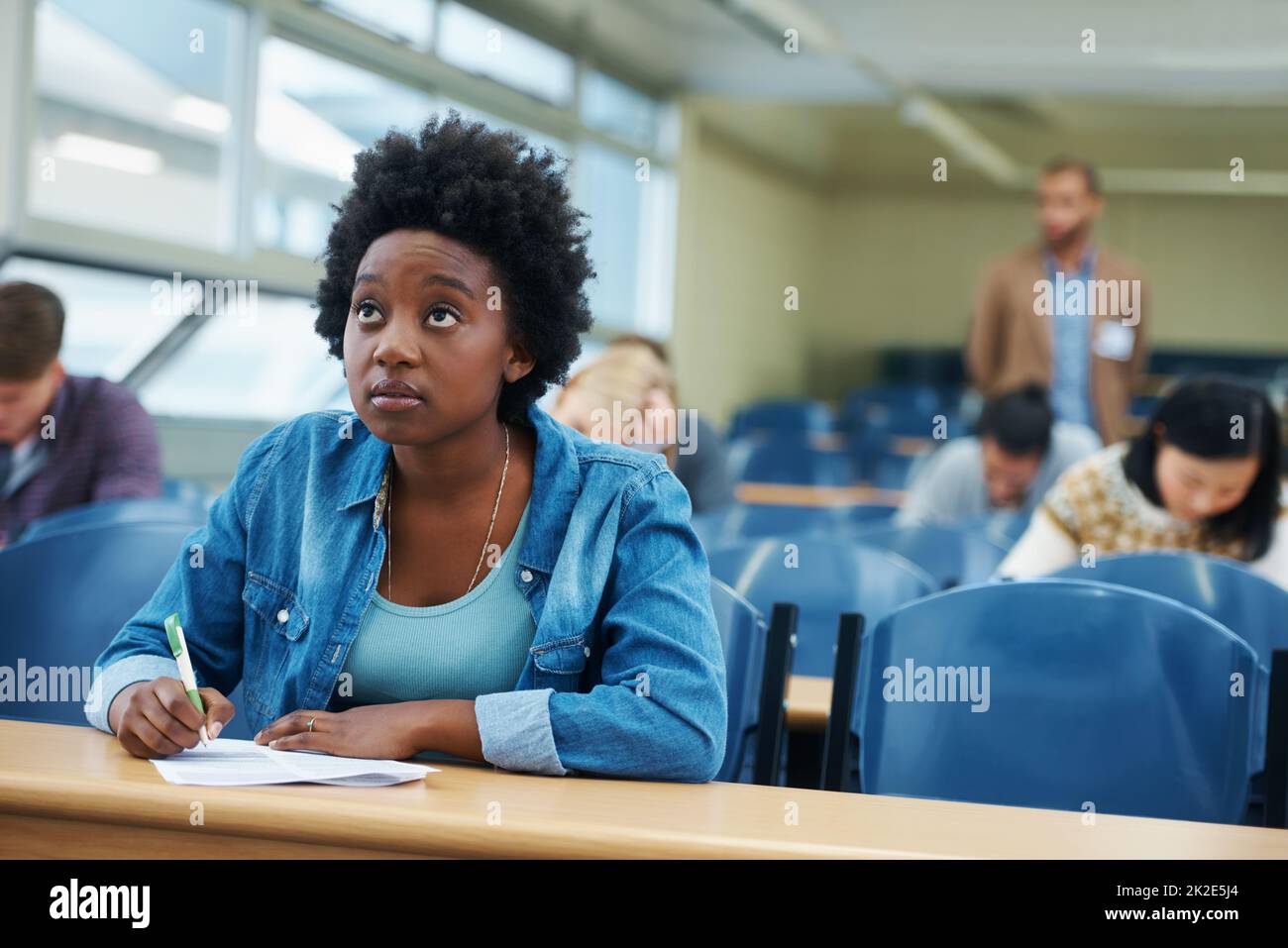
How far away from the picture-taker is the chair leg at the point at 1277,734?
1807 millimetres

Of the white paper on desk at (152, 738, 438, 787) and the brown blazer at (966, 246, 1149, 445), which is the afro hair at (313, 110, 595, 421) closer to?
the white paper on desk at (152, 738, 438, 787)

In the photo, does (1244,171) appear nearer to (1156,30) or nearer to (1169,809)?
(1156,30)

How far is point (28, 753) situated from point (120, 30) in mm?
4220

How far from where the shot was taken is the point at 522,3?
26.7ft

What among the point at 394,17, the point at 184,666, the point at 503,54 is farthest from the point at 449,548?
the point at 503,54

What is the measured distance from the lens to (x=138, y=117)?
5285mm

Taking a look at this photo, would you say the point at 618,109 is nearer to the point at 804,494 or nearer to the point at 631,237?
the point at 631,237

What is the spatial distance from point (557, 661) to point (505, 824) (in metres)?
0.38

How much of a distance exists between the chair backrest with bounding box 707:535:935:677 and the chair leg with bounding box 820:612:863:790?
2.35ft

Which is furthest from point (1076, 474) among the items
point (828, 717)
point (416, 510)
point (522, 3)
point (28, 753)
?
point (522, 3)

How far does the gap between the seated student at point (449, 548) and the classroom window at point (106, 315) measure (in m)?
3.53

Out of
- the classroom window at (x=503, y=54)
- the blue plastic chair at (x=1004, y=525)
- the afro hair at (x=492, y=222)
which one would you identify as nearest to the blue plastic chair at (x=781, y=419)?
the classroom window at (x=503, y=54)

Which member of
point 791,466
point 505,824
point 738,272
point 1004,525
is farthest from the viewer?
point 738,272

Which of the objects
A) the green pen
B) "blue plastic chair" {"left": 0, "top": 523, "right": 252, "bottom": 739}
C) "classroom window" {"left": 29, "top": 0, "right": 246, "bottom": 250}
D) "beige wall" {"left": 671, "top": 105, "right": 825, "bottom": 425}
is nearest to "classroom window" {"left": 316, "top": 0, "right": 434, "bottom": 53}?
"classroom window" {"left": 29, "top": 0, "right": 246, "bottom": 250}
